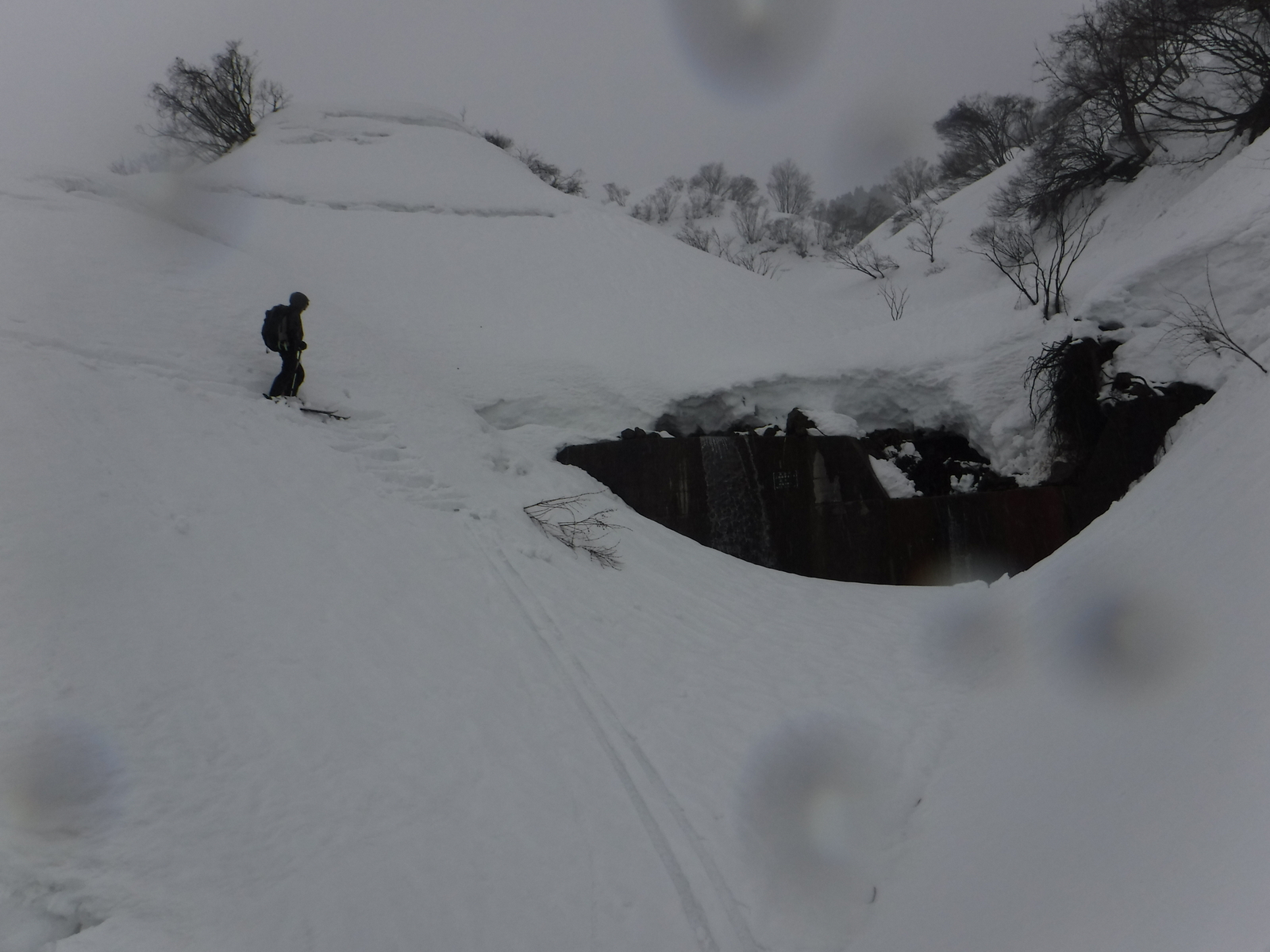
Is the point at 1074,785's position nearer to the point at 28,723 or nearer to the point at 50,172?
the point at 28,723

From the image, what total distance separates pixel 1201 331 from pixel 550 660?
28.6 ft

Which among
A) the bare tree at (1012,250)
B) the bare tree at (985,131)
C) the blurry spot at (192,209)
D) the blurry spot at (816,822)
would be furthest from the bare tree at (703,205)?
the blurry spot at (816,822)

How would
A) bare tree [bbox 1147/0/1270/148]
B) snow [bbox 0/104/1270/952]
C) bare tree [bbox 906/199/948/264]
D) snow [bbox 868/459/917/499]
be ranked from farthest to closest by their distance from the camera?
bare tree [bbox 906/199/948/264]
bare tree [bbox 1147/0/1270/148]
snow [bbox 868/459/917/499]
snow [bbox 0/104/1270/952]

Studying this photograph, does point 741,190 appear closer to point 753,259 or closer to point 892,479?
point 753,259

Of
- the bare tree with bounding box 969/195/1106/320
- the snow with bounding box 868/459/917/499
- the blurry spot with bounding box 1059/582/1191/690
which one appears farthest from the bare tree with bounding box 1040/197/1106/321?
the blurry spot with bounding box 1059/582/1191/690

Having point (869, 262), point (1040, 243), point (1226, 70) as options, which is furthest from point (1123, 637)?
point (869, 262)

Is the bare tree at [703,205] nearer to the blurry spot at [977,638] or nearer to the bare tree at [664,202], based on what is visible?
the bare tree at [664,202]

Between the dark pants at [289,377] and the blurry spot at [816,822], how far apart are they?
6.86 m

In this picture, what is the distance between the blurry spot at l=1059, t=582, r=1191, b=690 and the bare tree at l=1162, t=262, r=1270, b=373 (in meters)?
4.17

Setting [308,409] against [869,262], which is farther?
[869,262]

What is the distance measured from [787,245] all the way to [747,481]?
2986 centimetres

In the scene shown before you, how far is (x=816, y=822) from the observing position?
4.76 meters

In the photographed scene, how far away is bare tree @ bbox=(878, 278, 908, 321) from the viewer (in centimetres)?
1920

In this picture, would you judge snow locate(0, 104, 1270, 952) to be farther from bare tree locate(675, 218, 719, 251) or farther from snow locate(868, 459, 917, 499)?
bare tree locate(675, 218, 719, 251)
